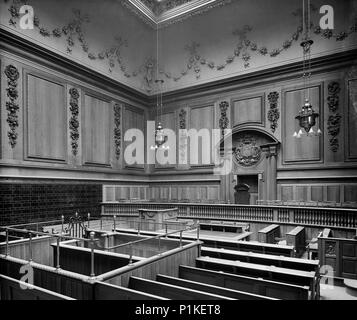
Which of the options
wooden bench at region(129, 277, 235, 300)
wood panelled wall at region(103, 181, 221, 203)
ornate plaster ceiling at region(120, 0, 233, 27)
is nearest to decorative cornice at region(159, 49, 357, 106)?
ornate plaster ceiling at region(120, 0, 233, 27)

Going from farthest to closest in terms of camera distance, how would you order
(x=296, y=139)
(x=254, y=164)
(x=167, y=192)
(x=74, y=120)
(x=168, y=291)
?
1. (x=167, y=192)
2. (x=254, y=164)
3. (x=296, y=139)
4. (x=74, y=120)
5. (x=168, y=291)

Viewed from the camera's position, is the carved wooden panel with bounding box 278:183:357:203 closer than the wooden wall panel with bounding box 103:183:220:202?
Yes

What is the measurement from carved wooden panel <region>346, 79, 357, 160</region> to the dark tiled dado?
8995 millimetres

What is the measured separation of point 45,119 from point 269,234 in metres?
7.62

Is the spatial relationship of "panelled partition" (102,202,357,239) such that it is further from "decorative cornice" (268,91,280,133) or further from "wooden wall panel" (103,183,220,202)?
"decorative cornice" (268,91,280,133)

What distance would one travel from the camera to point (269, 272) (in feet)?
13.6

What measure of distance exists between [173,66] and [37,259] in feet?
34.6

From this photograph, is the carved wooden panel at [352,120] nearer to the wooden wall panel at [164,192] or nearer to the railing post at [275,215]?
the railing post at [275,215]

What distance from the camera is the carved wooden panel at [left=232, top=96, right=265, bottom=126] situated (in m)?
11.2

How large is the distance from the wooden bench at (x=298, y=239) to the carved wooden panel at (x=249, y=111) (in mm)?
5254

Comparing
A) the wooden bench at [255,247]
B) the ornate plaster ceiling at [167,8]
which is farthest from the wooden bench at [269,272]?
the ornate plaster ceiling at [167,8]

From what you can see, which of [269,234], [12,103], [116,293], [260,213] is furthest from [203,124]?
[116,293]

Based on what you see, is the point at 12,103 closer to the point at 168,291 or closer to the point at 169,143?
the point at 169,143
